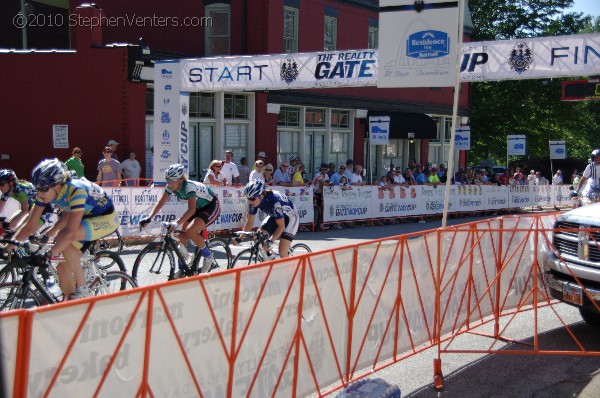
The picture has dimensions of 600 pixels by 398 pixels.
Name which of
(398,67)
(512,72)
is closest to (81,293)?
(398,67)

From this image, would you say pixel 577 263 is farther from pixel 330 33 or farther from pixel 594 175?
pixel 330 33

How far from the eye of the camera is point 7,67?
20.8 metres

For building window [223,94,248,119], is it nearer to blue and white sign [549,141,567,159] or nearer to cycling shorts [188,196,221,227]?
cycling shorts [188,196,221,227]

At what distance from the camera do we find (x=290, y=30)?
2592 cm

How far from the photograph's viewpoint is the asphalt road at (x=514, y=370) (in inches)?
255

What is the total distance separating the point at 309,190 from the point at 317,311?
13.7m

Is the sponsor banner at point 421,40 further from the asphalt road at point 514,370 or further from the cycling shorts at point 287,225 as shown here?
the asphalt road at point 514,370

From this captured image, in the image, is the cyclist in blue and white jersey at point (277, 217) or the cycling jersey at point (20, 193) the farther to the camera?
the cyclist in blue and white jersey at point (277, 217)

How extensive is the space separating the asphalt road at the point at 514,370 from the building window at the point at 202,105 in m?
16.0

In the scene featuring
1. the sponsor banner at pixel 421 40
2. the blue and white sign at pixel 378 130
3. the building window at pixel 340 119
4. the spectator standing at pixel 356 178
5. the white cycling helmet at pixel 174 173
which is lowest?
the spectator standing at pixel 356 178

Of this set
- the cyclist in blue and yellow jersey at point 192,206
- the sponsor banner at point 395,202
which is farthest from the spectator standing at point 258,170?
the cyclist in blue and yellow jersey at point 192,206

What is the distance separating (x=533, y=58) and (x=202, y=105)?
11.5 metres

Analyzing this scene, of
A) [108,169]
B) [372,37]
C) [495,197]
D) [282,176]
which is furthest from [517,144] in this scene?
[108,169]

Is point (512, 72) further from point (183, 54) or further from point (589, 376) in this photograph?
point (183, 54)
